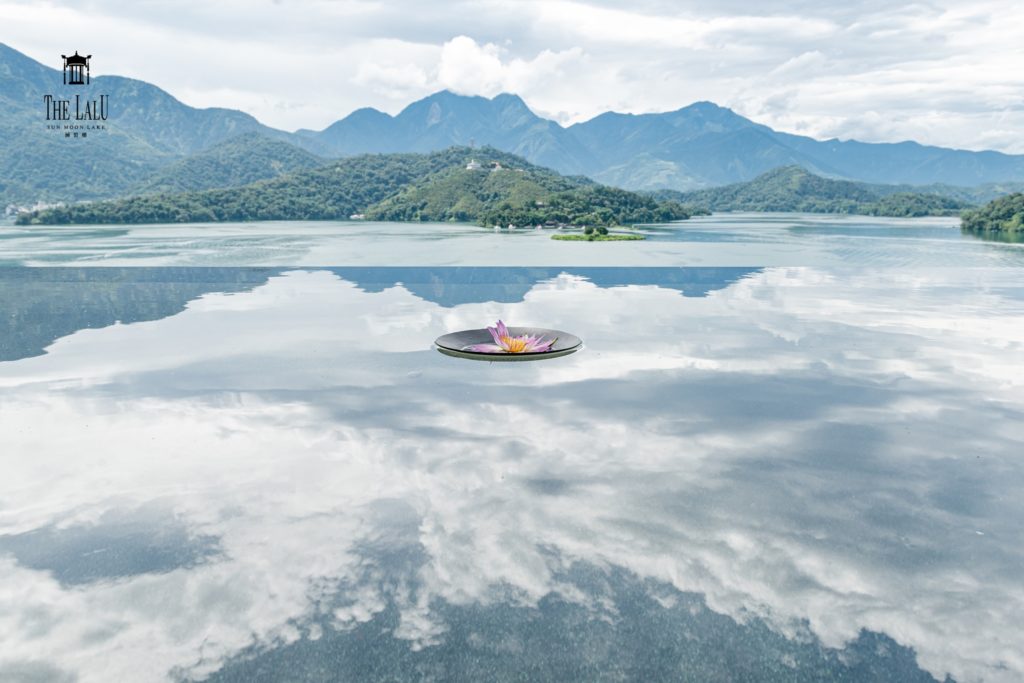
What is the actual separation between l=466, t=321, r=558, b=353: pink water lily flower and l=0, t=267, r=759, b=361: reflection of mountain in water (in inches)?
618

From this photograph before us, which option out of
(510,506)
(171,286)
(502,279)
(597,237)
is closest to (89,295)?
(171,286)

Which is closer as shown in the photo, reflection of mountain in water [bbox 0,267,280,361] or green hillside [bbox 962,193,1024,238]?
reflection of mountain in water [bbox 0,267,280,361]

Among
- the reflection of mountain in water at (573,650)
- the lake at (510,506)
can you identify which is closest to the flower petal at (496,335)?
the lake at (510,506)

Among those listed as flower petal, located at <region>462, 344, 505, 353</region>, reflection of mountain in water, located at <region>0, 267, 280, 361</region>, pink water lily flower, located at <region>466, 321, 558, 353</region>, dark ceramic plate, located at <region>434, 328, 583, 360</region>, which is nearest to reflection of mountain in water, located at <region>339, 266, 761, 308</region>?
reflection of mountain in water, located at <region>0, 267, 280, 361</region>

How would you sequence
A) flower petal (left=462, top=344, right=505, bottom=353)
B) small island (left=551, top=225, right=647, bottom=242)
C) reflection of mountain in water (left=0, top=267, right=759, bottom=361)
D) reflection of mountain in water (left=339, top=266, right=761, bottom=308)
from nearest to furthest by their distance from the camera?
flower petal (left=462, top=344, right=505, bottom=353) < reflection of mountain in water (left=0, top=267, right=759, bottom=361) < reflection of mountain in water (left=339, top=266, right=761, bottom=308) < small island (left=551, top=225, right=647, bottom=242)

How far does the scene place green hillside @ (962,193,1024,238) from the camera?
158 meters

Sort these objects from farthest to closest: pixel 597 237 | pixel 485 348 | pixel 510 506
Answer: pixel 597 237 < pixel 485 348 < pixel 510 506

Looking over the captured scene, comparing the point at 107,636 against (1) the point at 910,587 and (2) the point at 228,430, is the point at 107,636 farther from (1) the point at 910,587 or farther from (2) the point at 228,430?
(1) the point at 910,587

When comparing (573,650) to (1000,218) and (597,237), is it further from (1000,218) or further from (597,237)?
(1000,218)

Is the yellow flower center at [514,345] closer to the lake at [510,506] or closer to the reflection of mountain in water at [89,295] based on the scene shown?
the lake at [510,506]

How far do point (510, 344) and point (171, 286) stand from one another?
1508 inches

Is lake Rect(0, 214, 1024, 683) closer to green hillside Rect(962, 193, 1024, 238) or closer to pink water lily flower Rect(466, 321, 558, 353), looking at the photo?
pink water lily flower Rect(466, 321, 558, 353)

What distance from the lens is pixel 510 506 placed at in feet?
53.7

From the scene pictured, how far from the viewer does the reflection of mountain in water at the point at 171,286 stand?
41.1 metres
